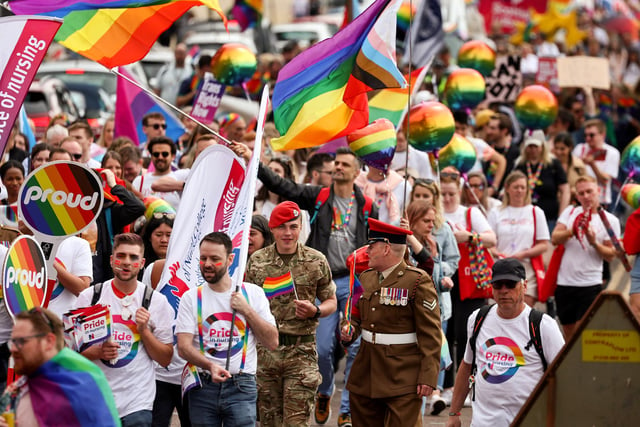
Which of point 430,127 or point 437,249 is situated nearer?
point 437,249

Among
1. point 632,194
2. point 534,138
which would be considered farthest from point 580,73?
point 632,194

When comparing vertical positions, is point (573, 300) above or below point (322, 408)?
above

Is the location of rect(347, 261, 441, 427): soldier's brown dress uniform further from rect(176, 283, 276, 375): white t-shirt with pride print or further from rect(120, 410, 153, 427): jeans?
rect(120, 410, 153, 427): jeans

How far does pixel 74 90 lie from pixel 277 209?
36.3 feet

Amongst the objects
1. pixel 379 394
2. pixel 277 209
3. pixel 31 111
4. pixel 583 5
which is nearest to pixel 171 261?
pixel 277 209

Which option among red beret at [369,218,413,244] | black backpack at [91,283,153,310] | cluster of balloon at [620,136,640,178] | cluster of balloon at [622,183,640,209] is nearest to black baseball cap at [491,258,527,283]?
red beret at [369,218,413,244]

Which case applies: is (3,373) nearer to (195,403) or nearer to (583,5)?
(195,403)

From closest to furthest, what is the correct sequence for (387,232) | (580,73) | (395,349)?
1. (395,349)
2. (387,232)
3. (580,73)

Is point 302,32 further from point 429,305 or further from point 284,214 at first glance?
point 429,305

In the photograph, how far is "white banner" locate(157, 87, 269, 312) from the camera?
9445 mm

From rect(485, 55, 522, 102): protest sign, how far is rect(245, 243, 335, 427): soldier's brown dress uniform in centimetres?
921

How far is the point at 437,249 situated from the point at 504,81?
764cm

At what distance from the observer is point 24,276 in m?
7.74

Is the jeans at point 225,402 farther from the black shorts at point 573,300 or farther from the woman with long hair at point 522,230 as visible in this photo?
the black shorts at point 573,300
